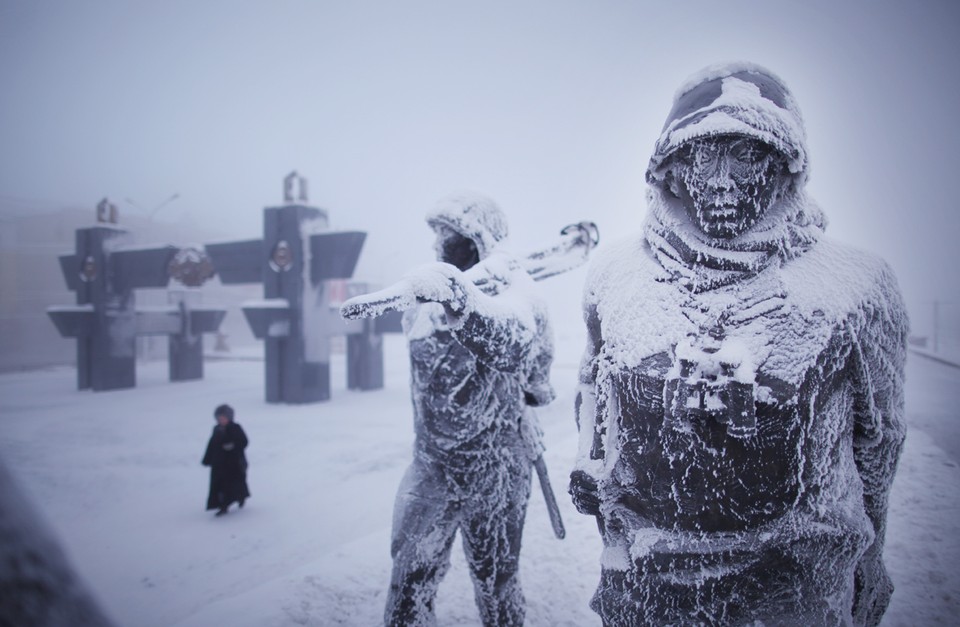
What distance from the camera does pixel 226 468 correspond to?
505 centimetres

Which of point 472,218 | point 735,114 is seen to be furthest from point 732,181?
point 472,218

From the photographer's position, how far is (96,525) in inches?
193

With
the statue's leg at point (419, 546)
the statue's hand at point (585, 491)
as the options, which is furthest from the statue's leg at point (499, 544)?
the statue's hand at point (585, 491)

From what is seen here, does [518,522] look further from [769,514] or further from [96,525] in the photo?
[96,525]

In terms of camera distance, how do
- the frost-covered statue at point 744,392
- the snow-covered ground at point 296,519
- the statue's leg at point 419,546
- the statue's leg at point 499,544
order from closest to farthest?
the frost-covered statue at point 744,392 < the statue's leg at point 419,546 < the statue's leg at point 499,544 < the snow-covered ground at point 296,519

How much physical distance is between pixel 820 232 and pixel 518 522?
178cm

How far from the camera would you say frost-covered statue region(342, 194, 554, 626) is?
233 cm

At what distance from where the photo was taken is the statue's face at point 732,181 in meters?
1.41

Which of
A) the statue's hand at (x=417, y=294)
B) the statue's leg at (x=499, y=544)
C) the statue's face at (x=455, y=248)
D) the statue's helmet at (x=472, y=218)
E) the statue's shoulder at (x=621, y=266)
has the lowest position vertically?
the statue's leg at (x=499, y=544)

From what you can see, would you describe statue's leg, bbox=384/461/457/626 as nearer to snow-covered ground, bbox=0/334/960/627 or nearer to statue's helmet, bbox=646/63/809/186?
snow-covered ground, bbox=0/334/960/627

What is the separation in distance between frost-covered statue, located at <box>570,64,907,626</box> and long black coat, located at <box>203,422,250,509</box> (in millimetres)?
4479

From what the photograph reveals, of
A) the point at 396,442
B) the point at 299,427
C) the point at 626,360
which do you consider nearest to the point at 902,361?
the point at 626,360

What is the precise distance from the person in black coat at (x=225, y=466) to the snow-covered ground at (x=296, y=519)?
0.57ft

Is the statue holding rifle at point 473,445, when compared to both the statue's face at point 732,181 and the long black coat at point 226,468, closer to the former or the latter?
the statue's face at point 732,181
